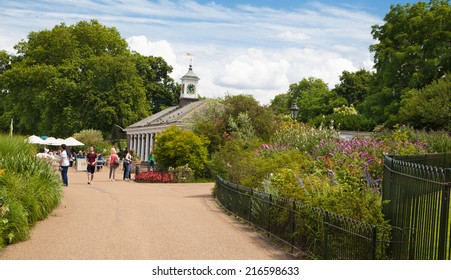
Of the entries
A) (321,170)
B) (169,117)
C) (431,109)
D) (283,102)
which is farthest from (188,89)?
(321,170)

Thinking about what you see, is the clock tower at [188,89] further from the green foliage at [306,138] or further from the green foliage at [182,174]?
the green foliage at [306,138]

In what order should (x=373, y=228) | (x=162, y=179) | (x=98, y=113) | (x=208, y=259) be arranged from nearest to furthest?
(x=373, y=228)
(x=208, y=259)
(x=162, y=179)
(x=98, y=113)

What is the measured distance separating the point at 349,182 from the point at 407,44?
116ft

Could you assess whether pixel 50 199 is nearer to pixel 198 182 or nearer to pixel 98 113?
pixel 198 182

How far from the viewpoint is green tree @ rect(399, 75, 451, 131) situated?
3512 cm

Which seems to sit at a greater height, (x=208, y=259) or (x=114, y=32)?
(x=114, y=32)

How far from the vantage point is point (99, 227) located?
13062 millimetres

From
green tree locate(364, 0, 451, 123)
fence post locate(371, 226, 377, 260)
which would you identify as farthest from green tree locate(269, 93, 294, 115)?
fence post locate(371, 226, 377, 260)

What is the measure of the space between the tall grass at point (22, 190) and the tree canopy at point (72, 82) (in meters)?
41.1

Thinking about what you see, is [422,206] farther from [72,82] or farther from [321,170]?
[72,82]

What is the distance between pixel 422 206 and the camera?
7707mm

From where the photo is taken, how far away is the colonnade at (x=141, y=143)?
204ft

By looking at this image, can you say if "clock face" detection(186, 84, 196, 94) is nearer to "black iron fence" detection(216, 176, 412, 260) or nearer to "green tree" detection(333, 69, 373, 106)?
"green tree" detection(333, 69, 373, 106)

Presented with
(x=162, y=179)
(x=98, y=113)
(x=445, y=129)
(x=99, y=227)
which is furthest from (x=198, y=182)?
(x=98, y=113)
